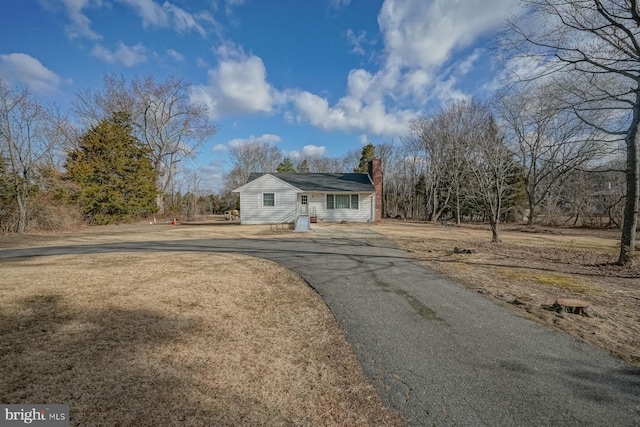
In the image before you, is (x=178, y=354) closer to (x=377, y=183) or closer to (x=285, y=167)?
(x=377, y=183)

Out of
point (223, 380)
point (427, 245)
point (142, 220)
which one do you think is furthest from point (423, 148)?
point (223, 380)

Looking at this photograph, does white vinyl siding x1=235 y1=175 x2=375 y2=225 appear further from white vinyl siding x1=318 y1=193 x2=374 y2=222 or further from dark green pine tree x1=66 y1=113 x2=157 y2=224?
dark green pine tree x1=66 y1=113 x2=157 y2=224

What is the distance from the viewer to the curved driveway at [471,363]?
2.21 metres

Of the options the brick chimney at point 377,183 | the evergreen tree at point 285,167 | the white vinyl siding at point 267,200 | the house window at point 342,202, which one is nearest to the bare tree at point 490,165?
the brick chimney at point 377,183

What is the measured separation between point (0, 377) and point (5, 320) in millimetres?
1671

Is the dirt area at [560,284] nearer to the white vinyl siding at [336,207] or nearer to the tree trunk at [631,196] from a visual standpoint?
the tree trunk at [631,196]

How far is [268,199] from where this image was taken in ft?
71.3

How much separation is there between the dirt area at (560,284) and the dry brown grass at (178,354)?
3233 millimetres

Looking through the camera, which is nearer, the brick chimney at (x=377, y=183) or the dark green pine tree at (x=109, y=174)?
the dark green pine tree at (x=109, y=174)

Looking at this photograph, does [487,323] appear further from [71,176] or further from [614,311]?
[71,176]

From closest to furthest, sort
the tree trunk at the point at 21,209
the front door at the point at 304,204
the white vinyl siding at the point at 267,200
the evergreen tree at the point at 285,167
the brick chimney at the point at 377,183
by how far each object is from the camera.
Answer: the tree trunk at the point at 21,209 → the white vinyl siding at the point at 267,200 → the front door at the point at 304,204 → the brick chimney at the point at 377,183 → the evergreen tree at the point at 285,167

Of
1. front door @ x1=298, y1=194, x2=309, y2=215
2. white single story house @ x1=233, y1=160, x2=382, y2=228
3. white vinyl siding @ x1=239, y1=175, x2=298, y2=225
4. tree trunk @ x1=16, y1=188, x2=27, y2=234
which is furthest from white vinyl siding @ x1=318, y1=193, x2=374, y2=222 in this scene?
tree trunk @ x1=16, y1=188, x2=27, y2=234

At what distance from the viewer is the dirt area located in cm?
367

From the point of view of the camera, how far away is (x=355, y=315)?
13.6ft
